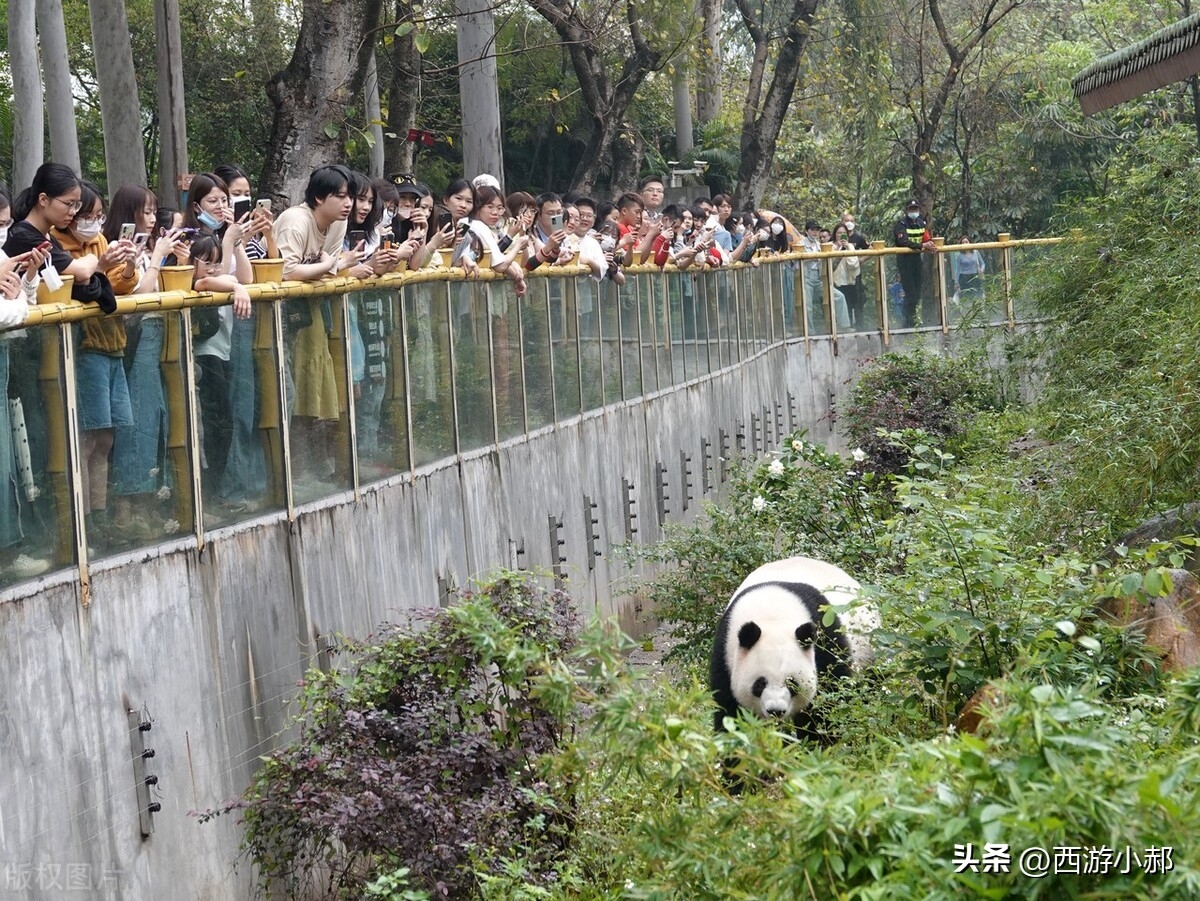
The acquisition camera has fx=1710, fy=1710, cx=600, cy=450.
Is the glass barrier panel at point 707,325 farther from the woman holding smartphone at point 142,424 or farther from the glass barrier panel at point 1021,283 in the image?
the woman holding smartphone at point 142,424

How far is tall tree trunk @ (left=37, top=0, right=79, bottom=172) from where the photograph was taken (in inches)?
709

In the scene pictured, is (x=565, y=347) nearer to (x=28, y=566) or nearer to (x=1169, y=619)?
(x=1169, y=619)

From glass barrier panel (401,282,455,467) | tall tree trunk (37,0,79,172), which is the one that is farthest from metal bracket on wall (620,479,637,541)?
tall tree trunk (37,0,79,172)

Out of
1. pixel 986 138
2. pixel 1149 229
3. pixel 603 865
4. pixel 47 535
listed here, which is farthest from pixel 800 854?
pixel 986 138

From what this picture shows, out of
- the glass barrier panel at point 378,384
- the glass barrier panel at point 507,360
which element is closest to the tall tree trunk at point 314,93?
the glass barrier panel at point 507,360

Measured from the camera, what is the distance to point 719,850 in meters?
4.39

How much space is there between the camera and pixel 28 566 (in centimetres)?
564

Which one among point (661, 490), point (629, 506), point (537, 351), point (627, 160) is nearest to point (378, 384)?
point (537, 351)

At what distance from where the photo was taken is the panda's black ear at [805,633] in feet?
26.0

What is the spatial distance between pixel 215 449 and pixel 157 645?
1015 mm

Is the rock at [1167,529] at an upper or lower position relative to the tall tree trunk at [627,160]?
lower

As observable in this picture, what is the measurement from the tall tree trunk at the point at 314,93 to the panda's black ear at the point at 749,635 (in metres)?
4.32

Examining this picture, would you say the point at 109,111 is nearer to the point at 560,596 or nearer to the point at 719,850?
the point at 560,596

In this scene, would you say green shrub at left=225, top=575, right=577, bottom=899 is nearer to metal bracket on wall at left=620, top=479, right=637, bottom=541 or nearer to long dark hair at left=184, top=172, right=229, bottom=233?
long dark hair at left=184, top=172, right=229, bottom=233
